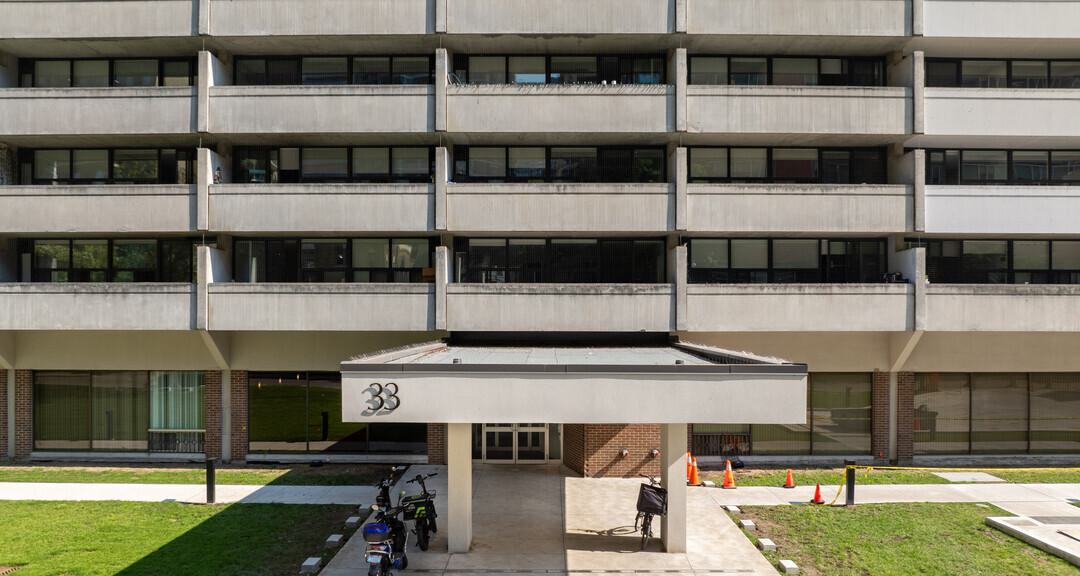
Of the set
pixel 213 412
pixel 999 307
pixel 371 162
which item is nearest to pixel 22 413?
pixel 213 412

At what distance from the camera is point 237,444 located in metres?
22.5

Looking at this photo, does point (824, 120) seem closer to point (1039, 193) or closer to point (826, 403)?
point (1039, 193)

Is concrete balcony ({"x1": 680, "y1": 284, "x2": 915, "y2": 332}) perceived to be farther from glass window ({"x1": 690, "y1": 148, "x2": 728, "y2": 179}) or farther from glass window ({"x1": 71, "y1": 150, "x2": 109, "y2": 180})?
glass window ({"x1": 71, "y1": 150, "x2": 109, "y2": 180})

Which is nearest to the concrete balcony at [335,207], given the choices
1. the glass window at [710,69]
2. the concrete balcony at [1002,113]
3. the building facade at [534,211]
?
the building facade at [534,211]

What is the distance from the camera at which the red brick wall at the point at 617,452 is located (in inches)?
795

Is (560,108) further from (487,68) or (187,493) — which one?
(187,493)

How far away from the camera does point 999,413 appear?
22656 mm

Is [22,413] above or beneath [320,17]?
beneath

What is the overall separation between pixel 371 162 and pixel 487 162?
3.80 metres

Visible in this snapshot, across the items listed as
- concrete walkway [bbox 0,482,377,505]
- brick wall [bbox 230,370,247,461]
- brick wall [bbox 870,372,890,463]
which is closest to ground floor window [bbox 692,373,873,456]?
brick wall [bbox 870,372,890,463]

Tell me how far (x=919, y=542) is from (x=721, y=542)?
4.27 meters

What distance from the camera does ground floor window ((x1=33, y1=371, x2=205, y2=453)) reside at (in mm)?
22641

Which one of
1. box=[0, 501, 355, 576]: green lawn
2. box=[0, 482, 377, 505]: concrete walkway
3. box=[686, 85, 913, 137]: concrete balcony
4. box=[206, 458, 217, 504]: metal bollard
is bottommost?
box=[0, 482, 377, 505]: concrete walkway

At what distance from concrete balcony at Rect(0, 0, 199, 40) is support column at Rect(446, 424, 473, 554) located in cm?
1547
